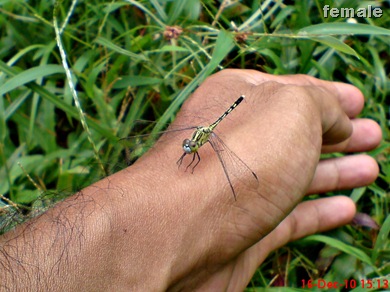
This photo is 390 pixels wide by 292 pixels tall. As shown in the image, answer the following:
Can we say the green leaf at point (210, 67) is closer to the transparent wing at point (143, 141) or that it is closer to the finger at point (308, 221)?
the transparent wing at point (143, 141)

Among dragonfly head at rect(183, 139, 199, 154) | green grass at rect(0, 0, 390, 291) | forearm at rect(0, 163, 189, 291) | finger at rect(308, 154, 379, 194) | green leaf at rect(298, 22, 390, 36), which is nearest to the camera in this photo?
forearm at rect(0, 163, 189, 291)

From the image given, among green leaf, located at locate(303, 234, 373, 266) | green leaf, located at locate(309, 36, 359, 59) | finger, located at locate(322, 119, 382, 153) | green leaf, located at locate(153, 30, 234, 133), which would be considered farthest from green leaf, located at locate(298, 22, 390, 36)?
green leaf, located at locate(303, 234, 373, 266)

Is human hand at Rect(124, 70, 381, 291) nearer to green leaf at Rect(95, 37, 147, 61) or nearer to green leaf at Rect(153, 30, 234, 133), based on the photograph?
green leaf at Rect(153, 30, 234, 133)

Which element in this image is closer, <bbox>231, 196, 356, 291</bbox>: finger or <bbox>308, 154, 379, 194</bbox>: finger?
<bbox>231, 196, 356, 291</bbox>: finger

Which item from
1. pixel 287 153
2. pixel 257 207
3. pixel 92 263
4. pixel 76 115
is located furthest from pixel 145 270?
pixel 76 115

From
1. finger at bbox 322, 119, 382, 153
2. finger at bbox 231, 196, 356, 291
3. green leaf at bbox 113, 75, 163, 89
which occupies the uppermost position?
green leaf at bbox 113, 75, 163, 89

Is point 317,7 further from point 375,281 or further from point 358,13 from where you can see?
point 375,281

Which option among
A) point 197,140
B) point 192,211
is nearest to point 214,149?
point 197,140
